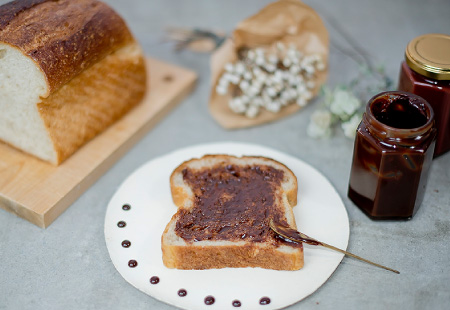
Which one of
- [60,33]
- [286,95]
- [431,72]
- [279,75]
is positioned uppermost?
[60,33]

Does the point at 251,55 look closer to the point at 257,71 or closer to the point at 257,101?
the point at 257,71

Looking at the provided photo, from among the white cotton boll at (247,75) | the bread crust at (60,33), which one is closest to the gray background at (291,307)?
the white cotton boll at (247,75)

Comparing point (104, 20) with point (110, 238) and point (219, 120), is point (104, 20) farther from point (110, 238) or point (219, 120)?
point (110, 238)

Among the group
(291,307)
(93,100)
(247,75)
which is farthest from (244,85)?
(291,307)

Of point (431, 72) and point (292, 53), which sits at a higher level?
point (431, 72)

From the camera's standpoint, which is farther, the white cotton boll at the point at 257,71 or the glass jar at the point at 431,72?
the white cotton boll at the point at 257,71

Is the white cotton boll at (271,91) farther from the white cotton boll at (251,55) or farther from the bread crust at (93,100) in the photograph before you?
the bread crust at (93,100)

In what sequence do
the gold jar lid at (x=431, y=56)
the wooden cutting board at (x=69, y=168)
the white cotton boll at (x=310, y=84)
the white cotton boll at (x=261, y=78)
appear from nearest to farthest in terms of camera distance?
the gold jar lid at (x=431, y=56), the wooden cutting board at (x=69, y=168), the white cotton boll at (x=261, y=78), the white cotton boll at (x=310, y=84)
